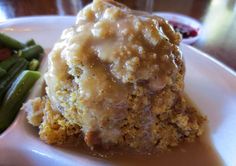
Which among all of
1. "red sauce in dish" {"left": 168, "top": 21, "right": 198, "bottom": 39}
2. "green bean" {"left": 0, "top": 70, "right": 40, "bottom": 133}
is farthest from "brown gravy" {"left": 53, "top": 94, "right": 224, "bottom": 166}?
"red sauce in dish" {"left": 168, "top": 21, "right": 198, "bottom": 39}

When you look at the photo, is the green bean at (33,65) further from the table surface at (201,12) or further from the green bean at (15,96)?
the table surface at (201,12)

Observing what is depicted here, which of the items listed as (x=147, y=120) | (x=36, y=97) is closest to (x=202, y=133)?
(x=147, y=120)

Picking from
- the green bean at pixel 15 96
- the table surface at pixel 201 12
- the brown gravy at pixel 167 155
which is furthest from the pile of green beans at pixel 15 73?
the table surface at pixel 201 12

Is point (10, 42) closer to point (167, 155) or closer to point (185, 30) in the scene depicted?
point (167, 155)

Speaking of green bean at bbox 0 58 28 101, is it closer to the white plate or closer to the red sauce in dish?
the white plate

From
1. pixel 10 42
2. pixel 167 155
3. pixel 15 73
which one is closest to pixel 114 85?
pixel 167 155
